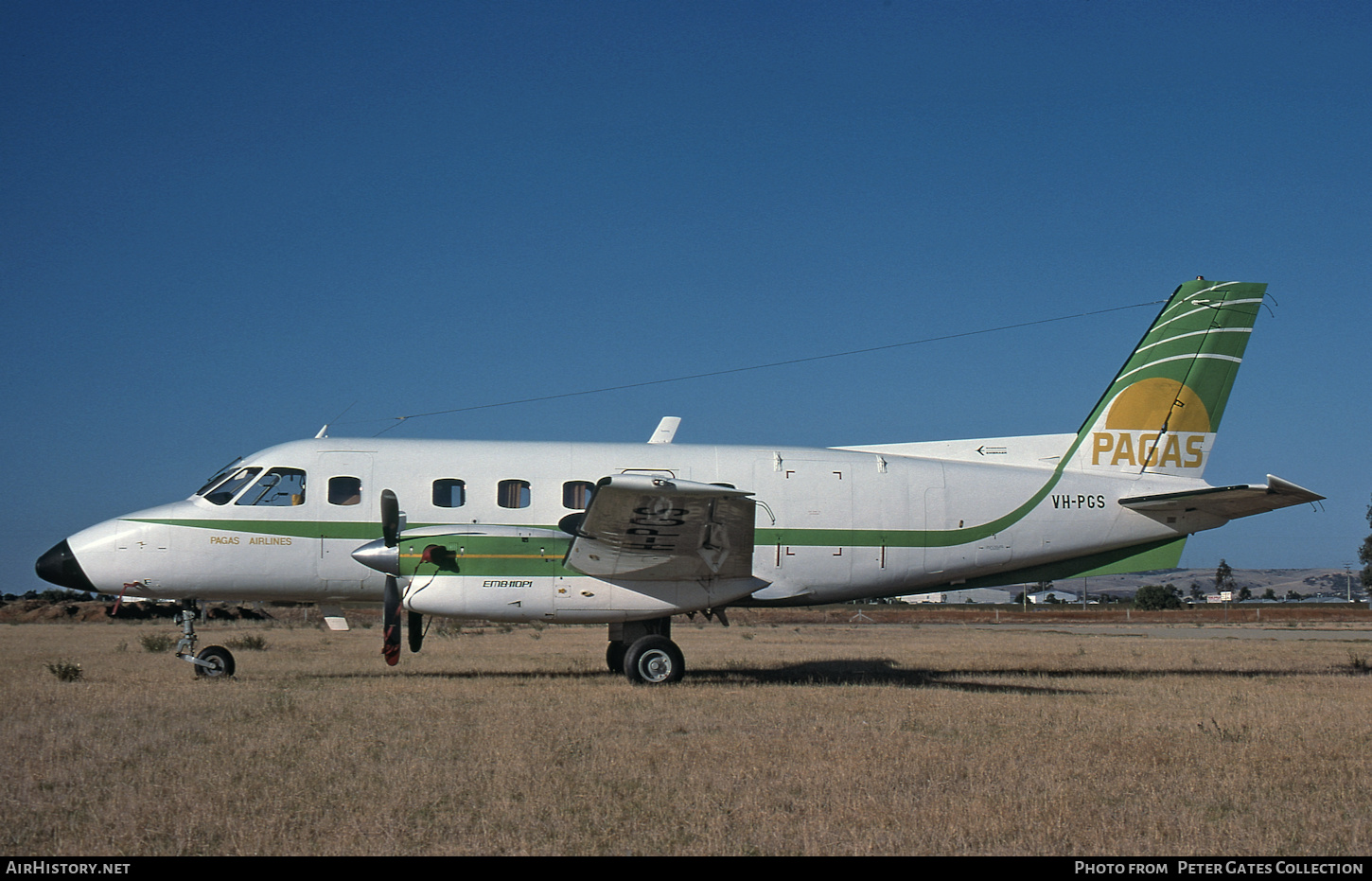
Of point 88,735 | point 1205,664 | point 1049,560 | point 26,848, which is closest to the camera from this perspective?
point 26,848

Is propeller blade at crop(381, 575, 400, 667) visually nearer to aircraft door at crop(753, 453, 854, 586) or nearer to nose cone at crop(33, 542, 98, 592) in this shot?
nose cone at crop(33, 542, 98, 592)

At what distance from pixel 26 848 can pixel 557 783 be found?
3.09 m

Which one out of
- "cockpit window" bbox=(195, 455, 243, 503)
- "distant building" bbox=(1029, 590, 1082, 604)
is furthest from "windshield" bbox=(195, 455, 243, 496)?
"distant building" bbox=(1029, 590, 1082, 604)

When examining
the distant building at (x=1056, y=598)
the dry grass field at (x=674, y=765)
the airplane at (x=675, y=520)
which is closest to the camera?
the dry grass field at (x=674, y=765)

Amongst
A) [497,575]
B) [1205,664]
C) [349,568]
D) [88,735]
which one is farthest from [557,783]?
[1205,664]

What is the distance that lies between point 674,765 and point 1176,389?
12026 mm

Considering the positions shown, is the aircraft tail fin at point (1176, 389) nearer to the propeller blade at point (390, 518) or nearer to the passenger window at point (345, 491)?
the propeller blade at point (390, 518)

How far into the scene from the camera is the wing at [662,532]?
1173 cm

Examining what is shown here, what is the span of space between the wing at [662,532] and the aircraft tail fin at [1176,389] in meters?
6.33

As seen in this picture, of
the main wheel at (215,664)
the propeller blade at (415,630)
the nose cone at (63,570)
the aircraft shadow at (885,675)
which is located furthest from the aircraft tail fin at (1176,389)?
the nose cone at (63,570)

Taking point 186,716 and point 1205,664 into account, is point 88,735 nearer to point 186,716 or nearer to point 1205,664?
point 186,716

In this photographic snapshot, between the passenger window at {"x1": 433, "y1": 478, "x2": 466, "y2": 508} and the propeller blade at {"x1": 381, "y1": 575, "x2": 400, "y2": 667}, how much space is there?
55.3 inches

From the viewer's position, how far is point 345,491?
13961 millimetres

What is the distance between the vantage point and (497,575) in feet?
43.0
